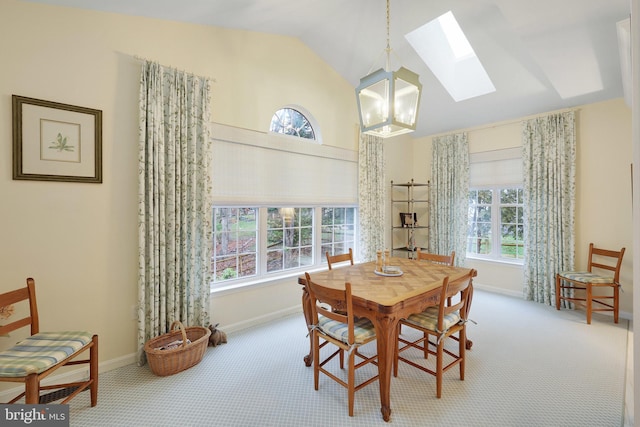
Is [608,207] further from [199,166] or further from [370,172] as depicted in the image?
[199,166]

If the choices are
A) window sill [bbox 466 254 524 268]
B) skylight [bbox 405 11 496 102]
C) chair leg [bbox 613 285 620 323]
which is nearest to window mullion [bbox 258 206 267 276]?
skylight [bbox 405 11 496 102]

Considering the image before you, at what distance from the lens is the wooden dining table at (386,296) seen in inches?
73.0

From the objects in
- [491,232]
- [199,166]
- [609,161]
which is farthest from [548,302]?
[199,166]

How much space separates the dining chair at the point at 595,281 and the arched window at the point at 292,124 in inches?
152

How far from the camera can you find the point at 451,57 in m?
4.03

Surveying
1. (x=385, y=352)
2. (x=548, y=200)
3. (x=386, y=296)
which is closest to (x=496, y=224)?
(x=548, y=200)

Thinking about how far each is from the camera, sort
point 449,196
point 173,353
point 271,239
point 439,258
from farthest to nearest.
A: point 449,196 → point 271,239 → point 439,258 → point 173,353

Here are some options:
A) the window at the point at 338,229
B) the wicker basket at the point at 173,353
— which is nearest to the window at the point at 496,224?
the window at the point at 338,229

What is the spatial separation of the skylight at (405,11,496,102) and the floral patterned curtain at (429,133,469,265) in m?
0.92

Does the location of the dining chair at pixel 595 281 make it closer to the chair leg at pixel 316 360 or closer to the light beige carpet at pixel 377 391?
the light beige carpet at pixel 377 391

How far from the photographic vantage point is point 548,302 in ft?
13.0

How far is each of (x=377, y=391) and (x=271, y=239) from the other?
2.05 metres

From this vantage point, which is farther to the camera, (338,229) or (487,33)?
(338,229)

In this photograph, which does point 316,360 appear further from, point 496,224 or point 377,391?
point 496,224
